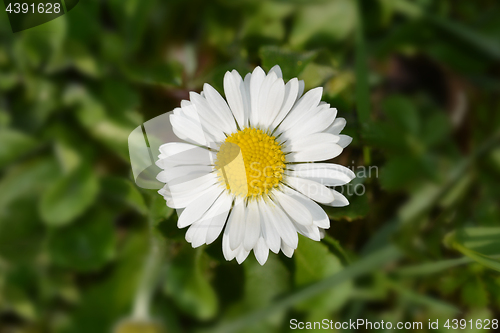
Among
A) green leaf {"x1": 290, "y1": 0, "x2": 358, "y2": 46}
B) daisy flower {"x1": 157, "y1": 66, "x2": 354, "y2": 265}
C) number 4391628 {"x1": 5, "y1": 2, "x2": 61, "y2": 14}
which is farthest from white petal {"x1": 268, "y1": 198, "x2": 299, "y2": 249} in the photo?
green leaf {"x1": 290, "y1": 0, "x2": 358, "y2": 46}

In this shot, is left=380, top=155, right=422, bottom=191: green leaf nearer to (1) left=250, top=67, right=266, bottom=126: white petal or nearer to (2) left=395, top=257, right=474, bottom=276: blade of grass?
(2) left=395, top=257, right=474, bottom=276: blade of grass

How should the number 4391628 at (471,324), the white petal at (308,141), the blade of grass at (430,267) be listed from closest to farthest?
1. the white petal at (308,141)
2. the blade of grass at (430,267)
3. the number 4391628 at (471,324)

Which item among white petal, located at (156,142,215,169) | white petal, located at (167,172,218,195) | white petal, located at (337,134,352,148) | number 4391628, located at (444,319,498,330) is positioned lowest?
number 4391628, located at (444,319,498,330)

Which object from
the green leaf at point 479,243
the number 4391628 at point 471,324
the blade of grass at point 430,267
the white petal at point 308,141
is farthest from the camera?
the number 4391628 at point 471,324

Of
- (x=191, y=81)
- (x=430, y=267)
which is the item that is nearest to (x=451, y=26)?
(x=430, y=267)

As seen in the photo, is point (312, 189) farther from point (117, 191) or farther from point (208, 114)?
point (117, 191)

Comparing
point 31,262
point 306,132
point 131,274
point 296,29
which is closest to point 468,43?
point 296,29

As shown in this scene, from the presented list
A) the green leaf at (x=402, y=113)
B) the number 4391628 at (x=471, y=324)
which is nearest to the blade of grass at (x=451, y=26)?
the green leaf at (x=402, y=113)

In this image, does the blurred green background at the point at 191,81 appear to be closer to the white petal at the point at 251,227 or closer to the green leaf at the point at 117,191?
the green leaf at the point at 117,191
